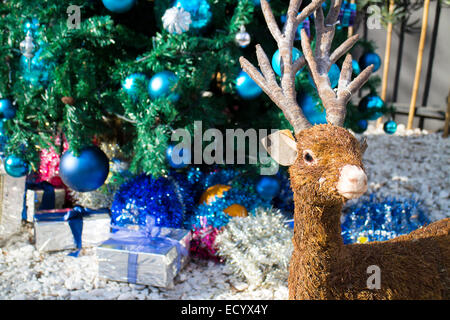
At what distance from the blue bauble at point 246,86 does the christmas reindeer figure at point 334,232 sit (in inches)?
24.2

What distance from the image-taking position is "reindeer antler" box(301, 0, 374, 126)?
111 centimetres

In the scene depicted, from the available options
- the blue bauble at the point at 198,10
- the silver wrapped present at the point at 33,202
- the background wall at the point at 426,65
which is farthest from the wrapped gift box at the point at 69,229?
the background wall at the point at 426,65

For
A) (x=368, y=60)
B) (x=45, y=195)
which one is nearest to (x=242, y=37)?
(x=368, y=60)

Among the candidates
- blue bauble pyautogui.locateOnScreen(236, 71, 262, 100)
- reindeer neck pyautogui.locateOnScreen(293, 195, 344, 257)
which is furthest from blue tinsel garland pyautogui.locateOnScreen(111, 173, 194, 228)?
reindeer neck pyautogui.locateOnScreen(293, 195, 344, 257)

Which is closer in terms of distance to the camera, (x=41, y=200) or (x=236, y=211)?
(x=236, y=211)

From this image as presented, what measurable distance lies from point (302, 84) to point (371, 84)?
0.76 metres

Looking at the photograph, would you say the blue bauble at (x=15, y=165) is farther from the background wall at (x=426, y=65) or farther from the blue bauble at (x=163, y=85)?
the background wall at (x=426, y=65)

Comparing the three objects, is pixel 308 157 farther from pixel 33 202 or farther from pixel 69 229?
pixel 33 202

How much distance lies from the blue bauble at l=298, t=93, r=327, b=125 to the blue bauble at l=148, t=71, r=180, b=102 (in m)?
0.61

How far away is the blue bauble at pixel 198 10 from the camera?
1.73 m

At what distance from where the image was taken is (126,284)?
1.78 m

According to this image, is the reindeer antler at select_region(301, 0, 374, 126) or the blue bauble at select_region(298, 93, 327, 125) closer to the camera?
the reindeer antler at select_region(301, 0, 374, 126)

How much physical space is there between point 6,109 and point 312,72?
1559 mm

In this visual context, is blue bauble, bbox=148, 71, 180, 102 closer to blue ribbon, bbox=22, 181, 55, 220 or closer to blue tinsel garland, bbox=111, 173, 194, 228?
blue tinsel garland, bbox=111, 173, 194, 228
